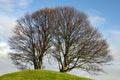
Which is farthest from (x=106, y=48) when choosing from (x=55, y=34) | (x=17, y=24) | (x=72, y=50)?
(x=17, y=24)

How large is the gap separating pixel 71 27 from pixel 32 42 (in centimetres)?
926

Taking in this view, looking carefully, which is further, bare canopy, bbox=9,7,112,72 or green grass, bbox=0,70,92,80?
bare canopy, bbox=9,7,112,72

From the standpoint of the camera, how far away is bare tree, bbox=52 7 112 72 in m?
64.8

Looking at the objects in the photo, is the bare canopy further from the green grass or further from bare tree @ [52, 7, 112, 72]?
the green grass

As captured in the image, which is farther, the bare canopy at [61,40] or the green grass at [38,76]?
the bare canopy at [61,40]

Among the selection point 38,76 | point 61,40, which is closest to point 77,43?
point 61,40

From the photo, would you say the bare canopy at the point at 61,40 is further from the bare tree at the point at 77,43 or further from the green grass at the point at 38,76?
the green grass at the point at 38,76

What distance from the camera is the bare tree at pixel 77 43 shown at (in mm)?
64750

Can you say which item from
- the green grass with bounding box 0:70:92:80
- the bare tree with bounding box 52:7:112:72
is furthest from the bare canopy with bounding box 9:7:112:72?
the green grass with bounding box 0:70:92:80

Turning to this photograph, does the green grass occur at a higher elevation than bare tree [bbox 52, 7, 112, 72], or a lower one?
lower

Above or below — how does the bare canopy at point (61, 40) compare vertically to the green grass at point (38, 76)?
above

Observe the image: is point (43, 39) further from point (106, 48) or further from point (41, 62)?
point (106, 48)

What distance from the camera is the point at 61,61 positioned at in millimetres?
65688

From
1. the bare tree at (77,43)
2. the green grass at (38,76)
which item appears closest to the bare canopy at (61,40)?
the bare tree at (77,43)
